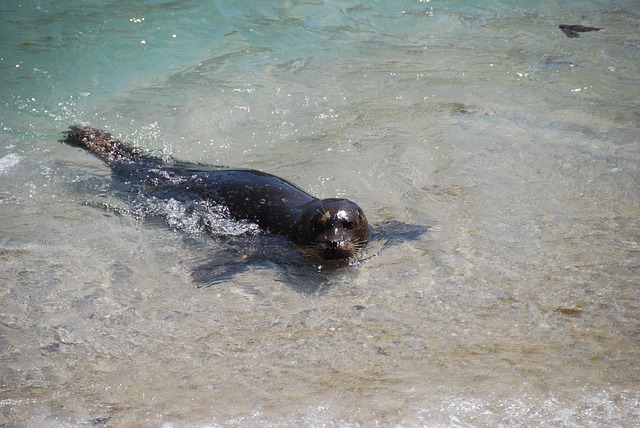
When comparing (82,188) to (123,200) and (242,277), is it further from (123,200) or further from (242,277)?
(242,277)

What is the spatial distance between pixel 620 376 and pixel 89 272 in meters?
3.40

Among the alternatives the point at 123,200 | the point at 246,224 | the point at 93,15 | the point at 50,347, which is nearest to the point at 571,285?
the point at 246,224

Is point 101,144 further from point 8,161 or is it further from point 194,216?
point 194,216

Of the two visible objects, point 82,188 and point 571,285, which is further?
point 82,188

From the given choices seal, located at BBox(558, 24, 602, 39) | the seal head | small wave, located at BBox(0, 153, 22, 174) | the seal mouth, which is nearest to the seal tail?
small wave, located at BBox(0, 153, 22, 174)

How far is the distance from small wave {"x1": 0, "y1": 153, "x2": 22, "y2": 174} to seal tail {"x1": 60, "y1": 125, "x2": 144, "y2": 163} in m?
0.53

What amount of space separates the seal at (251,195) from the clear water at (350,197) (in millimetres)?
245

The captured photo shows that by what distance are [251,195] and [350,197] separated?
2.97ft

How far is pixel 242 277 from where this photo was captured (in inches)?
184

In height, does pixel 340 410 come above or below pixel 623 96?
below

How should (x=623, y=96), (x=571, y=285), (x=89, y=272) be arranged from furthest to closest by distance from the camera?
(x=623, y=96) → (x=89, y=272) → (x=571, y=285)

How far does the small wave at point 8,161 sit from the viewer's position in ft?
21.2

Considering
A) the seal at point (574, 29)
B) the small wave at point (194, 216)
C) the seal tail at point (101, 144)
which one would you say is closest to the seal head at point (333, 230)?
the small wave at point (194, 216)

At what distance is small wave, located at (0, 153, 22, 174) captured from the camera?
6.47m
